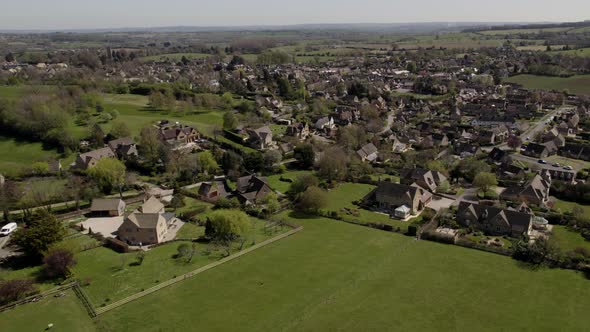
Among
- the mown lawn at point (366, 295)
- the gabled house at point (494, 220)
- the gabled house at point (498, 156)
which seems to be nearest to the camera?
the mown lawn at point (366, 295)

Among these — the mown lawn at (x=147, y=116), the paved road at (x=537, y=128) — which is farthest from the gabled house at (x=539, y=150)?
the mown lawn at (x=147, y=116)

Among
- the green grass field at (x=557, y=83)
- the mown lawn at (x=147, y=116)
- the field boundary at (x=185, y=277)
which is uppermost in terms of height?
the green grass field at (x=557, y=83)

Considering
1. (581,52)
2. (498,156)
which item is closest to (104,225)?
(498,156)

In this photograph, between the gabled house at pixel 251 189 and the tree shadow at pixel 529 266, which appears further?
the gabled house at pixel 251 189

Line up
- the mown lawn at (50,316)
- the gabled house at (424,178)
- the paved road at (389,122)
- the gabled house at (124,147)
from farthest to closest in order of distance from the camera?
the paved road at (389,122)
the gabled house at (124,147)
the gabled house at (424,178)
the mown lawn at (50,316)

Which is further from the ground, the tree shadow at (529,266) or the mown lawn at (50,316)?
the mown lawn at (50,316)

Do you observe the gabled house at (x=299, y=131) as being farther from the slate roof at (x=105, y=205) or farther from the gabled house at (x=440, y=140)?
the slate roof at (x=105, y=205)

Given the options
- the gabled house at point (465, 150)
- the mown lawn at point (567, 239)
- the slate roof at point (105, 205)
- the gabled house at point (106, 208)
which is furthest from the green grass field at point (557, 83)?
the slate roof at point (105, 205)

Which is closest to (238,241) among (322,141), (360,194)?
(360,194)
